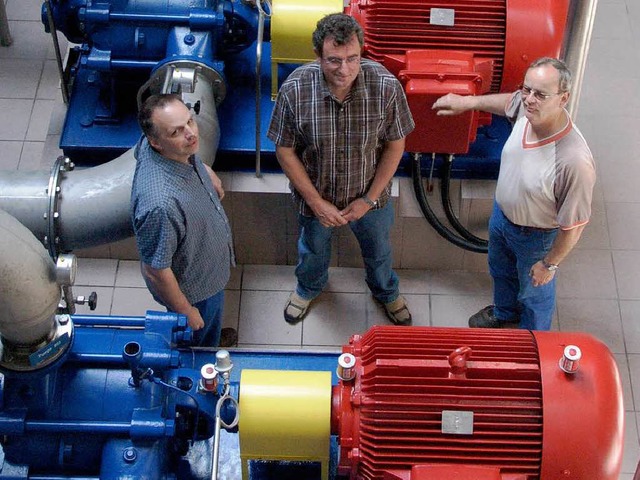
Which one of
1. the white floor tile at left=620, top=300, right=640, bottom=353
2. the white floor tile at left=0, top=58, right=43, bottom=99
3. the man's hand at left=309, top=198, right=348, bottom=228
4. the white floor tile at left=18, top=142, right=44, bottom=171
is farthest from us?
the white floor tile at left=0, top=58, right=43, bottom=99

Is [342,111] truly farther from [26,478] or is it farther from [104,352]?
[26,478]

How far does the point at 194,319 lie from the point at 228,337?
0.72 m

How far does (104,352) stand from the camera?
2.48 m

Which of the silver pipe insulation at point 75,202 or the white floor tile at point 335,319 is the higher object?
the silver pipe insulation at point 75,202

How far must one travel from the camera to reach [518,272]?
336 centimetres

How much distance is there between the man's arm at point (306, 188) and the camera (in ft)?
10.3

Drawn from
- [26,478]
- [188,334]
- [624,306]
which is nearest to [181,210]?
[188,334]

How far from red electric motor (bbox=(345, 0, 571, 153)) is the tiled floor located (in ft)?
2.41

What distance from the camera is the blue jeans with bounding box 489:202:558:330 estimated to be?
3.18 metres

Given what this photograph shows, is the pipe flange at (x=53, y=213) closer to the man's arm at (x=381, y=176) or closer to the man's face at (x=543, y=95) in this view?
the man's arm at (x=381, y=176)

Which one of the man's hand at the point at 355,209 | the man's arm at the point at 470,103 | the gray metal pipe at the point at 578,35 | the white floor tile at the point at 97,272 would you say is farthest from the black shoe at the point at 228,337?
the gray metal pipe at the point at 578,35

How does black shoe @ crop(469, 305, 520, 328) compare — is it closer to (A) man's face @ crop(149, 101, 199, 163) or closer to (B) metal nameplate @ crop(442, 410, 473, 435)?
(B) metal nameplate @ crop(442, 410, 473, 435)

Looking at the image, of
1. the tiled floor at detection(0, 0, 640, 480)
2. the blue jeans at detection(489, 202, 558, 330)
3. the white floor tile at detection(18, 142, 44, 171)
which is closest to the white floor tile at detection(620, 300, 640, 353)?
the tiled floor at detection(0, 0, 640, 480)

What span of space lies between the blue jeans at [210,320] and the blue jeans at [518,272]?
3.36 feet
